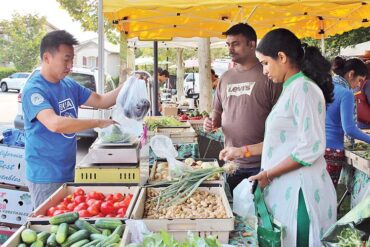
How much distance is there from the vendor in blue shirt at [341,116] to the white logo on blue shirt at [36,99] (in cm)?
277

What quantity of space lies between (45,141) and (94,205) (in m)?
0.82

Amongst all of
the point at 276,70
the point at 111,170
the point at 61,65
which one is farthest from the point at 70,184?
the point at 276,70

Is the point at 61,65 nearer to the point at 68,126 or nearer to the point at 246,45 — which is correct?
the point at 68,126

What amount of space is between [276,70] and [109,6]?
174 centimetres

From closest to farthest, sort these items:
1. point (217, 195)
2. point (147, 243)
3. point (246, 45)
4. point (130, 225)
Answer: point (147, 243)
point (130, 225)
point (217, 195)
point (246, 45)

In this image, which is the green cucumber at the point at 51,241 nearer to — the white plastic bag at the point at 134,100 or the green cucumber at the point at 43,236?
the green cucumber at the point at 43,236

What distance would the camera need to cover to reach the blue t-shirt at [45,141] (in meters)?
3.08

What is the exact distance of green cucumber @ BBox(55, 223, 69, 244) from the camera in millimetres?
2104

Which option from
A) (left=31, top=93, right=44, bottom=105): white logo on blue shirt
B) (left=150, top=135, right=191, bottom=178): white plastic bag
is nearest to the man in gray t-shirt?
(left=150, top=135, right=191, bottom=178): white plastic bag

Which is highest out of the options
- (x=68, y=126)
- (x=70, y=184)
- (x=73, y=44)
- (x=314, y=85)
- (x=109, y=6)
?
(x=109, y=6)

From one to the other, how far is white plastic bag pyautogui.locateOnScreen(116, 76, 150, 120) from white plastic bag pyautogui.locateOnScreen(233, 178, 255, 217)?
0.97m

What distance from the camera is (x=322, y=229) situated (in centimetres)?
257

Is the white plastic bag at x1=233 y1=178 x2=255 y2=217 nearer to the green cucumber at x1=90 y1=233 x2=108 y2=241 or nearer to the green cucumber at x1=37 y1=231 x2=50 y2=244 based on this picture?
the green cucumber at x1=90 y1=233 x2=108 y2=241

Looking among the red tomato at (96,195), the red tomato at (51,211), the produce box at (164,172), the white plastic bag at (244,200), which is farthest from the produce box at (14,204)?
the white plastic bag at (244,200)
